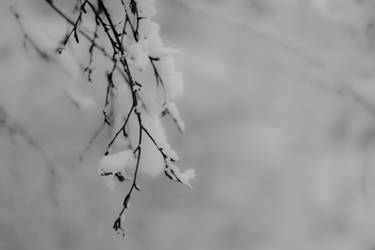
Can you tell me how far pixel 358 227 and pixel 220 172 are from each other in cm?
81

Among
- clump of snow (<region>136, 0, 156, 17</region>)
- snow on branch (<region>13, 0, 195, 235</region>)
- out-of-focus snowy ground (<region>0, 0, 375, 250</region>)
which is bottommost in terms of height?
snow on branch (<region>13, 0, 195, 235</region>)

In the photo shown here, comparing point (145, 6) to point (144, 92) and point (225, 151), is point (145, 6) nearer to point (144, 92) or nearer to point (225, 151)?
point (144, 92)

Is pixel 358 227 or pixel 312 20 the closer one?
pixel 358 227

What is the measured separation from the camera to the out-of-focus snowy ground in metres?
2.55

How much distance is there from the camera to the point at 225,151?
2.67 meters

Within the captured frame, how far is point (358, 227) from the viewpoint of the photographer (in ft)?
8.21

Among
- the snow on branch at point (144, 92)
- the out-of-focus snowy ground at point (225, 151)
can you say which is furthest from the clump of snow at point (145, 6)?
the out-of-focus snowy ground at point (225, 151)

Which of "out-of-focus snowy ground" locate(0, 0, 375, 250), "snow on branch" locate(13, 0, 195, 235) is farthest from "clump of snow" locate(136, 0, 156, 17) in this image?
"out-of-focus snowy ground" locate(0, 0, 375, 250)

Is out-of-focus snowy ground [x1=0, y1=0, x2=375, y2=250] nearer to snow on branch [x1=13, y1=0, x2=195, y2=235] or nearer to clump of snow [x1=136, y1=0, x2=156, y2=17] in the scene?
A: snow on branch [x1=13, y1=0, x2=195, y2=235]

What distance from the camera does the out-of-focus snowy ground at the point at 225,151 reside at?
255 cm

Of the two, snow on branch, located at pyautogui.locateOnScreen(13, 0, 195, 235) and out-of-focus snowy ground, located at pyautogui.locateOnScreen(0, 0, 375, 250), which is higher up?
out-of-focus snowy ground, located at pyautogui.locateOnScreen(0, 0, 375, 250)

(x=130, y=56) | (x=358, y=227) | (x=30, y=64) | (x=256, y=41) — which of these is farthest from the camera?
(x=256, y=41)

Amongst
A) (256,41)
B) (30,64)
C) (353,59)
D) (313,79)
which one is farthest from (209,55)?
(30,64)

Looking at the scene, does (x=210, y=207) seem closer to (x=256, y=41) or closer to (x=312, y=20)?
(x=256, y=41)
